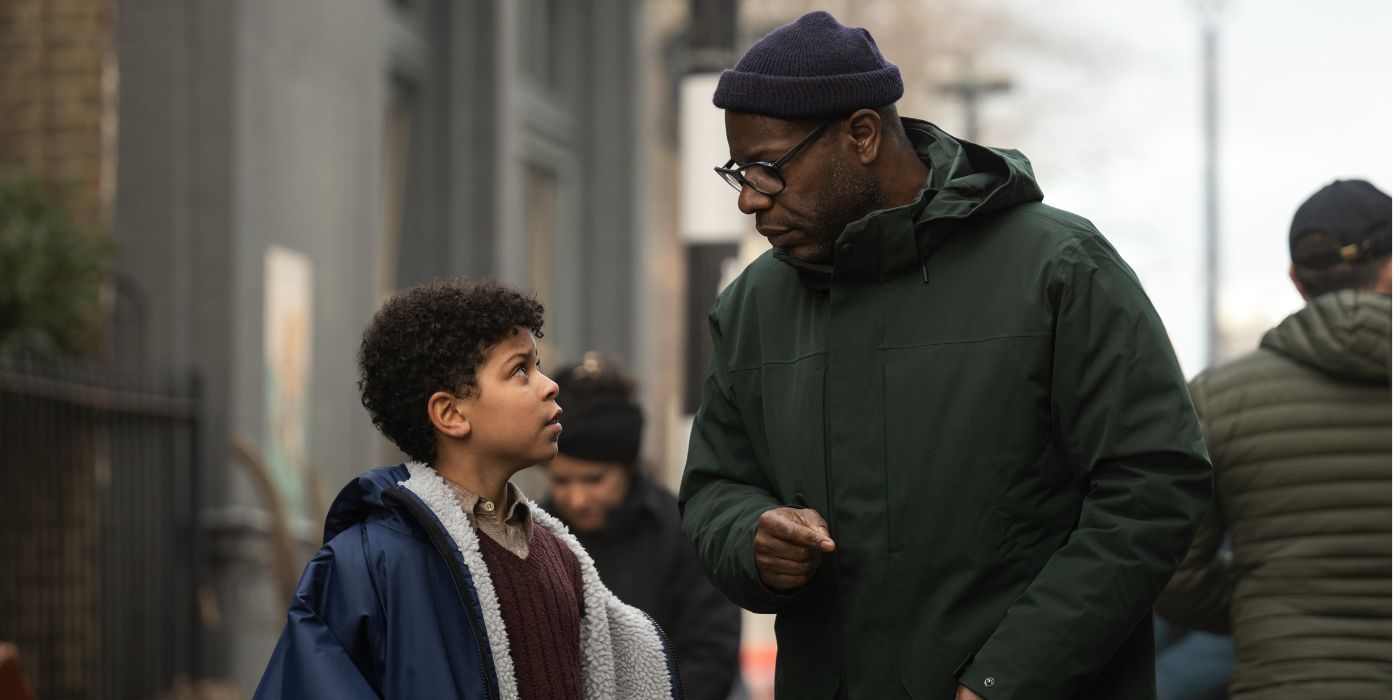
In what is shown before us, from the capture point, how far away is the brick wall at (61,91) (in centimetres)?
999

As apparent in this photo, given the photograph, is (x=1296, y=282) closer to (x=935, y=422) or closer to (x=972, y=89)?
(x=935, y=422)

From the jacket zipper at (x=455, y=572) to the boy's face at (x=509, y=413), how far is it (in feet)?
0.67

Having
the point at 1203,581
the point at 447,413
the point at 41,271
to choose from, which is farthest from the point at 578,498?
the point at 41,271

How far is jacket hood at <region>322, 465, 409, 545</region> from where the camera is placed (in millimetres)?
3379

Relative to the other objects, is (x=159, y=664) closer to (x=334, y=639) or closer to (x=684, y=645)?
(x=684, y=645)

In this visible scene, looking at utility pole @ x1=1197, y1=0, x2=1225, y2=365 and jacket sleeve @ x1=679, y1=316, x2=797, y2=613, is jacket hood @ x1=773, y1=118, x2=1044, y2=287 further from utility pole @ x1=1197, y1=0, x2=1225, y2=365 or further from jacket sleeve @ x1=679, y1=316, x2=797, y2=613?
utility pole @ x1=1197, y1=0, x2=1225, y2=365

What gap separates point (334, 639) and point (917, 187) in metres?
1.23

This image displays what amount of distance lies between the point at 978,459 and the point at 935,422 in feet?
0.30

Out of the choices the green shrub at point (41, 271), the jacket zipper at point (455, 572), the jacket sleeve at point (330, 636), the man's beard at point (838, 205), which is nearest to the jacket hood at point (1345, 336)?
the man's beard at point (838, 205)

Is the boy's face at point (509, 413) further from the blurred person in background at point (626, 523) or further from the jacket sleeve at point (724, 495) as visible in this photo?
the blurred person in background at point (626, 523)

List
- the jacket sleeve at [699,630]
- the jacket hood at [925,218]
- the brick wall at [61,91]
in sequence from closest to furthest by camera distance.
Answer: the jacket hood at [925,218], the jacket sleeve at [699,630], the brick wall at [61,91]

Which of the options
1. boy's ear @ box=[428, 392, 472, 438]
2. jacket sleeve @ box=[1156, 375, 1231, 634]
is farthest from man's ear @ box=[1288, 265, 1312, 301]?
boy's ear @ box=[428, 392, 472, 438]

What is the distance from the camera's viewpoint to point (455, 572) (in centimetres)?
329

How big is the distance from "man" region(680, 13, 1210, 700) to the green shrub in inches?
240
